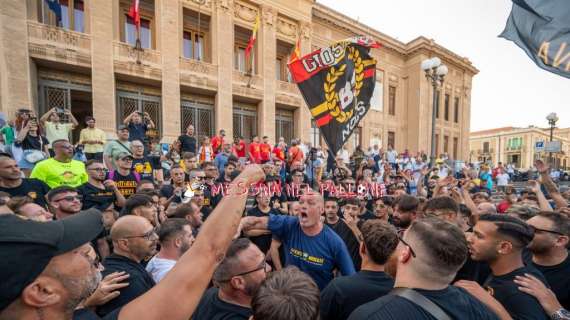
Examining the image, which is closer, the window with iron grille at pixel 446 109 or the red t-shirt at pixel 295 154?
the red t-shirt at pixel 295 154

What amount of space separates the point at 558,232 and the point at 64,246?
3542mm

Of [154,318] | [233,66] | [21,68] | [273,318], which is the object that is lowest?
[273,318]

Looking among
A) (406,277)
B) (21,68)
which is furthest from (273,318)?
(21,68)

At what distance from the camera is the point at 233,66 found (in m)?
15.9

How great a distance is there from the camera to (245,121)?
1691 centimetres

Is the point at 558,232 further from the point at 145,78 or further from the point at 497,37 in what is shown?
the point at 145,78

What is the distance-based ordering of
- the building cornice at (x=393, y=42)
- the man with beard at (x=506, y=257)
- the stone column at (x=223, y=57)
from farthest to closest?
1. the building cornice at (x=393, y=42)
2. the stone column at (x=223, y=57)
3. the man with beard at (x=506, y=257)

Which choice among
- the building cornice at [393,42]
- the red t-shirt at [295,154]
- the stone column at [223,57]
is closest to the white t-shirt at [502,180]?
the red t-shirt at [295,154]

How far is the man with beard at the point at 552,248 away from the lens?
A: 92.9 inches

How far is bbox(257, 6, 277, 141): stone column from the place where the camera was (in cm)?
1645

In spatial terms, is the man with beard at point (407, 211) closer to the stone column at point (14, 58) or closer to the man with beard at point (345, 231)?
the man with beard at point (345, 231)

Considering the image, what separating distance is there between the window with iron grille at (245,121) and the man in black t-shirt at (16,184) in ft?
41.3

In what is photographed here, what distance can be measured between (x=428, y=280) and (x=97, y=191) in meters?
4.92

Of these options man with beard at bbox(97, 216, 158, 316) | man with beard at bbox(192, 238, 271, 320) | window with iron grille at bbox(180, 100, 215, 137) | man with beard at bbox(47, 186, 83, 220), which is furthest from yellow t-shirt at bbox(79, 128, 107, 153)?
man with beard at bbox(192, 238, 271, 320)
